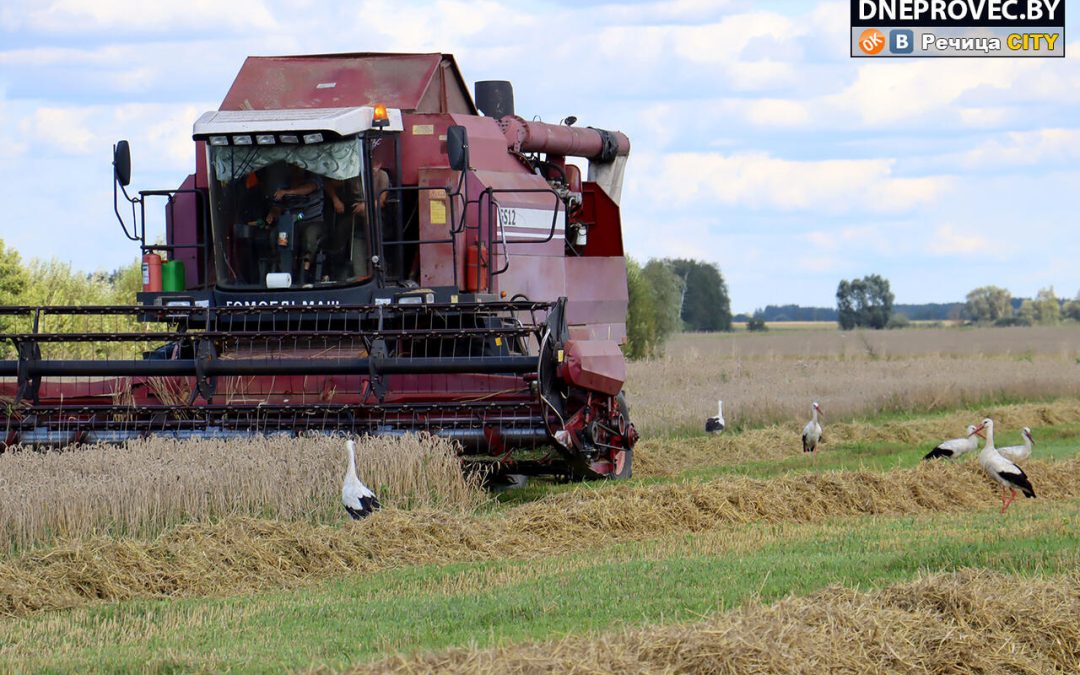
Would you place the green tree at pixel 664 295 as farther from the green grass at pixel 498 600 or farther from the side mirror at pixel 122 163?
the green grass at pixel 498 600

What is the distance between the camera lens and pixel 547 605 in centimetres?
751

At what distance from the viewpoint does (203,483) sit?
984 centimetres

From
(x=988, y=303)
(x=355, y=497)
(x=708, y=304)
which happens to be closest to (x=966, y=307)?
(x=988, y=303)

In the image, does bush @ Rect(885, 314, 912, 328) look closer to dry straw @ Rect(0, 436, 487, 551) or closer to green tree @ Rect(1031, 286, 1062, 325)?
green tree @ Rect(1031, 286, 1062, 325)

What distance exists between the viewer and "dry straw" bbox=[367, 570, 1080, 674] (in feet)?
19.3

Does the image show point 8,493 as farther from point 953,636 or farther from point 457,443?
point 953,636

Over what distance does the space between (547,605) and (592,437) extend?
4.82 metres

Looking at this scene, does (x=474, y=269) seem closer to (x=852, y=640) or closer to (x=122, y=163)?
(x=122, y=163)

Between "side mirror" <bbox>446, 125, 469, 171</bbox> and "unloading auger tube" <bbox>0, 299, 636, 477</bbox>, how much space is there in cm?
128

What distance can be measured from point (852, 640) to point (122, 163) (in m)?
9.17

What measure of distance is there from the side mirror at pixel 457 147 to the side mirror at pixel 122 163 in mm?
3138

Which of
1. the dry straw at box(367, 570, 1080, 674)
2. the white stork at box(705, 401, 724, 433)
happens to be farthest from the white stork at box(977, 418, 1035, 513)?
the white stork at box(705, 401, 724, 433)

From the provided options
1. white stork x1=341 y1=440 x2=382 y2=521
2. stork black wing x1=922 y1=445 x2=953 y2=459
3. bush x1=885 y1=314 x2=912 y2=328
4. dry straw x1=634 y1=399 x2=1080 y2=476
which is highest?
bush x1=885 y1=314 x2=912 y2=328

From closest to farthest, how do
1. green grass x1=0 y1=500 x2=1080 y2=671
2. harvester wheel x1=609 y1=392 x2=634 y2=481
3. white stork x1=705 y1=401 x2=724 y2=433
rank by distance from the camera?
green grass x1=0 y1=500 x2=1080 y2=671 < harvester wheel x1=609 y1=392 x2=634 y2=481 < white stork x1=705 y1=401 x2=724 y2=433
